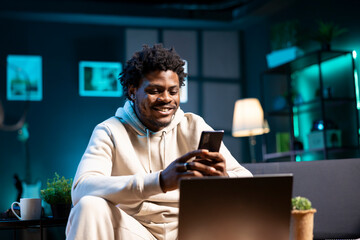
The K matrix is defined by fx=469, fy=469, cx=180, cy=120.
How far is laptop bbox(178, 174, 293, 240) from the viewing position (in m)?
1.33

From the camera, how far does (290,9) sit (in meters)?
5.77

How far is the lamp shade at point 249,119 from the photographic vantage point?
521 cm

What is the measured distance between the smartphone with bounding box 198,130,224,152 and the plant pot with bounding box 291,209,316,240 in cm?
36

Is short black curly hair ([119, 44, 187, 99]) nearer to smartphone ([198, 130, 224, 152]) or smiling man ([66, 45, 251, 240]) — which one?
smiling man ([66, 45, 251, 240])

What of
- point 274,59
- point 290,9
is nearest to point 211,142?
point 274,59

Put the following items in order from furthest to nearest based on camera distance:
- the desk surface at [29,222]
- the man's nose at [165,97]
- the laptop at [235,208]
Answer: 1. the desk surface at [29,222]
2. the man's nose at [165,97]
3. the laptop at [235,208]

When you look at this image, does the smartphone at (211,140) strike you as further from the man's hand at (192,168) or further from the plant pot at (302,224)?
the plant pot at (302,224)

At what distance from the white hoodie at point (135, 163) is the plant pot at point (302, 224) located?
1.56 feet

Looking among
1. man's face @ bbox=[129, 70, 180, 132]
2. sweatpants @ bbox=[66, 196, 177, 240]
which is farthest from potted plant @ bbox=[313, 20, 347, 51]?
sweatpants @ bbox=[66, 196, 177, 240]

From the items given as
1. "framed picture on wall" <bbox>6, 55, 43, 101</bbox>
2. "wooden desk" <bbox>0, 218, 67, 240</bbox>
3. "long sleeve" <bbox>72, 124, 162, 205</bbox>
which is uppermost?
"framed picture on wall" <bbox>6, 55, 43, 101</bbox>

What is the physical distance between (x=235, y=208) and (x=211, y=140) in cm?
31

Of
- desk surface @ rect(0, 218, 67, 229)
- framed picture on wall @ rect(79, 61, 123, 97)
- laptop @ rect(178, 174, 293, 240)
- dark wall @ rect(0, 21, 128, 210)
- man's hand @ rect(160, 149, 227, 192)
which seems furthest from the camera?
framed picture on wall @ rect(79, 61, 123, 97)

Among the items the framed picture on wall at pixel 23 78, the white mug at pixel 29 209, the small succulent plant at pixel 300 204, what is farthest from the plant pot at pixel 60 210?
the framed picture on wall at pixel 23 78

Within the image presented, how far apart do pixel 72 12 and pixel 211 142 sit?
466cm
